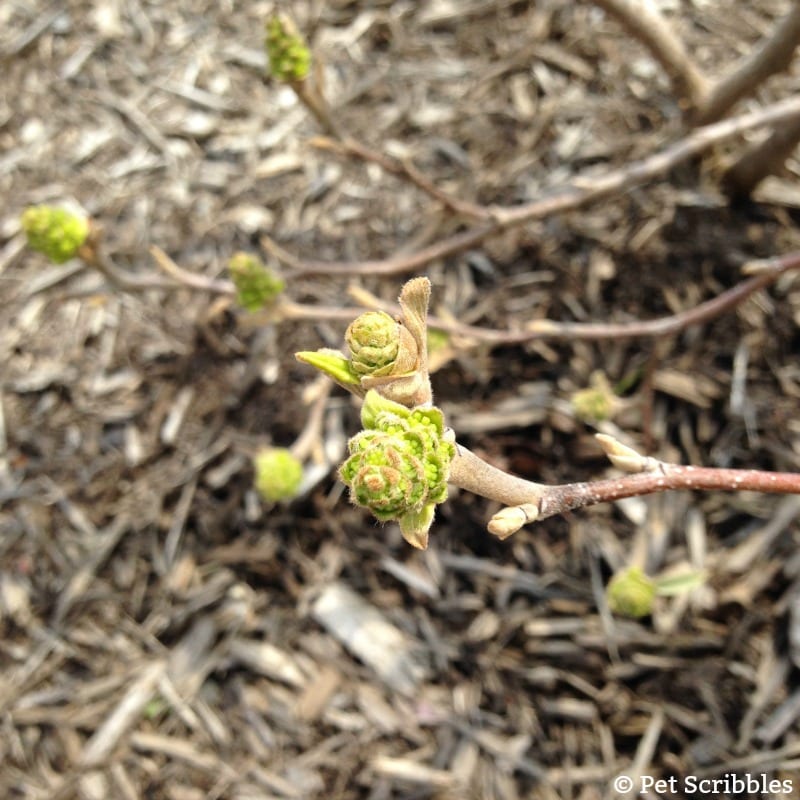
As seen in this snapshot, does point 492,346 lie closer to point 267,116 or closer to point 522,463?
point 522,463

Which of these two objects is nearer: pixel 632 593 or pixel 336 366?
pixel 336 366

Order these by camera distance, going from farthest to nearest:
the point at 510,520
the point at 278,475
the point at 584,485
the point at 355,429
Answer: the point at 355,429
the point at 278,475
the point at 584,485
the point at 510,520

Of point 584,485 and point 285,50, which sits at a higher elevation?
point 285,50

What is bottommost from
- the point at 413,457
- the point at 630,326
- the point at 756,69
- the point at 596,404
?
the point at 596,404

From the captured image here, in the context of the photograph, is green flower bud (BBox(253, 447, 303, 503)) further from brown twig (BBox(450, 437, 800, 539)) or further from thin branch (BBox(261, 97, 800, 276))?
brown twig (BBox(450, 437, 800, 539))

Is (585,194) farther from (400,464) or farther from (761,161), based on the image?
(400,464)

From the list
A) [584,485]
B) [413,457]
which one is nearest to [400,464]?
[413,457]

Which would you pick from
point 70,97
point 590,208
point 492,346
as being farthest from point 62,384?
point 590,208

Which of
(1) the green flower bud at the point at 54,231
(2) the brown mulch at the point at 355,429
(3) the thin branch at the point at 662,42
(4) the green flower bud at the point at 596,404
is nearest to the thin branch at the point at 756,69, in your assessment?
(3) the thin branch at the point at 662,42
